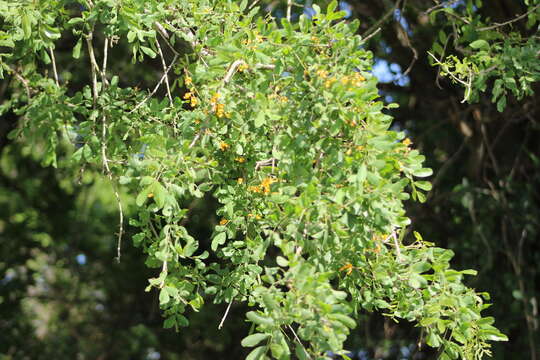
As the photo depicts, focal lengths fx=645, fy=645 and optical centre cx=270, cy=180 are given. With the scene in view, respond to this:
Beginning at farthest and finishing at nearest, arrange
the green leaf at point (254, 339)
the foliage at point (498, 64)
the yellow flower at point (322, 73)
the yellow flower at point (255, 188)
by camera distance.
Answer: the foliage at point (498, 64)
the yellow flower at point (255, 188)
the yellow flower at point (322, 73)
the green leaf at point (254, 339)

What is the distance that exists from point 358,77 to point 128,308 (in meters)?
3.39

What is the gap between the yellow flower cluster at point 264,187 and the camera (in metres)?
1.30

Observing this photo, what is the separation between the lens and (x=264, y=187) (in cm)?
138

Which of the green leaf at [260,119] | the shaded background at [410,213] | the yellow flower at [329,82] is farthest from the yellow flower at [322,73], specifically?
the shaded background at [410,213]

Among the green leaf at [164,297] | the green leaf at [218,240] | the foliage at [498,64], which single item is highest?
the foliage at [498,64]

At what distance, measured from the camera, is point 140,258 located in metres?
4.03

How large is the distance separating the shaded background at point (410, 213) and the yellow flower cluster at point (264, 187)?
84cm

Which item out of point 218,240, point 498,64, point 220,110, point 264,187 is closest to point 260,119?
point 220,110

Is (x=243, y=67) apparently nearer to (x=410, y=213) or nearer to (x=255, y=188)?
(x=255, y=188)

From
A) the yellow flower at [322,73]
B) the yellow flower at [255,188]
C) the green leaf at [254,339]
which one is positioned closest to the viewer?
the green leaf at [254,339]

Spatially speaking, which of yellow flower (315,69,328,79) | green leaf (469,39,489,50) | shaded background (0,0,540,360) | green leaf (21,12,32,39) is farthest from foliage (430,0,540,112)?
green leaf (21,12,32,39)

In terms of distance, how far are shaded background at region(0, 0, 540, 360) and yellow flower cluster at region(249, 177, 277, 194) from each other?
84cm

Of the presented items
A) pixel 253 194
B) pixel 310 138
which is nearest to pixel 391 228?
pixel 310 138

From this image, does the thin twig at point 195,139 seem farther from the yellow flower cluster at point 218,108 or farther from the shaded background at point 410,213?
the shaded background at point 410,213
